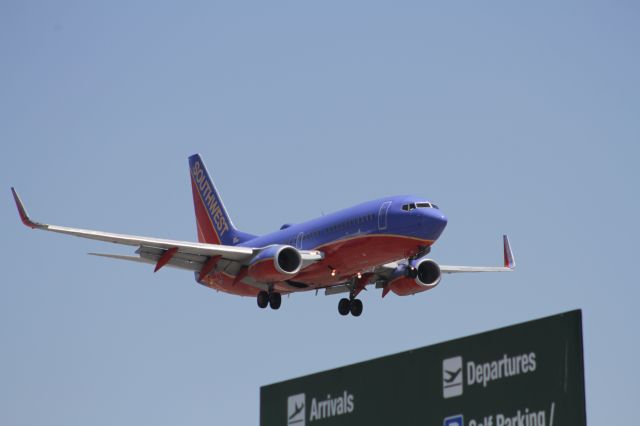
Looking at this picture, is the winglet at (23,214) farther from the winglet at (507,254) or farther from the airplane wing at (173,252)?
the winglet at (507,254)

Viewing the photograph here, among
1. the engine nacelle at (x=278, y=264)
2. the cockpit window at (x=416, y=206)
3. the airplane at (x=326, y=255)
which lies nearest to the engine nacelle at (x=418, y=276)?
the airplane at (x=326, y=255)

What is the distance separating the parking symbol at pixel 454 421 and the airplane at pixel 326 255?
126 ft

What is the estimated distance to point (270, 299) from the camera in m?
63.1

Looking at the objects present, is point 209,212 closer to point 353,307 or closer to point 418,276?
point 353,307

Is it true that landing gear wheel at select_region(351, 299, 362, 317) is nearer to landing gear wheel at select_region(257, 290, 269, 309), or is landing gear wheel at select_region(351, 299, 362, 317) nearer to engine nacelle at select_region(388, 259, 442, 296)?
engine nacelle at select_region(388, 259, 442, 296)

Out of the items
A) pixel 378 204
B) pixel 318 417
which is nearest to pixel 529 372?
pixel 318 417

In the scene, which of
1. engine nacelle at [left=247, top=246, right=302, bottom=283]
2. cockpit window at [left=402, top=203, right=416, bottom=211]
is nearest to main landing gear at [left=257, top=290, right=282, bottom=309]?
engine nacelle at [left=247, top=246, right=302, bottom=283]

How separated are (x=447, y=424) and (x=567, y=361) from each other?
7.63 feet

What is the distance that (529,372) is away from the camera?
1662 centimetres

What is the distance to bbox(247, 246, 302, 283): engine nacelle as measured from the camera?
59.1 metres

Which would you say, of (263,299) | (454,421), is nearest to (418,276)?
(263,299)

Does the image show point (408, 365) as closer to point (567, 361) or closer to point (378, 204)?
point (567, 361)

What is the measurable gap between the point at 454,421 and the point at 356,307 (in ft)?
157

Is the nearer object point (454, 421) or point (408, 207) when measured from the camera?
point (454, 421)
